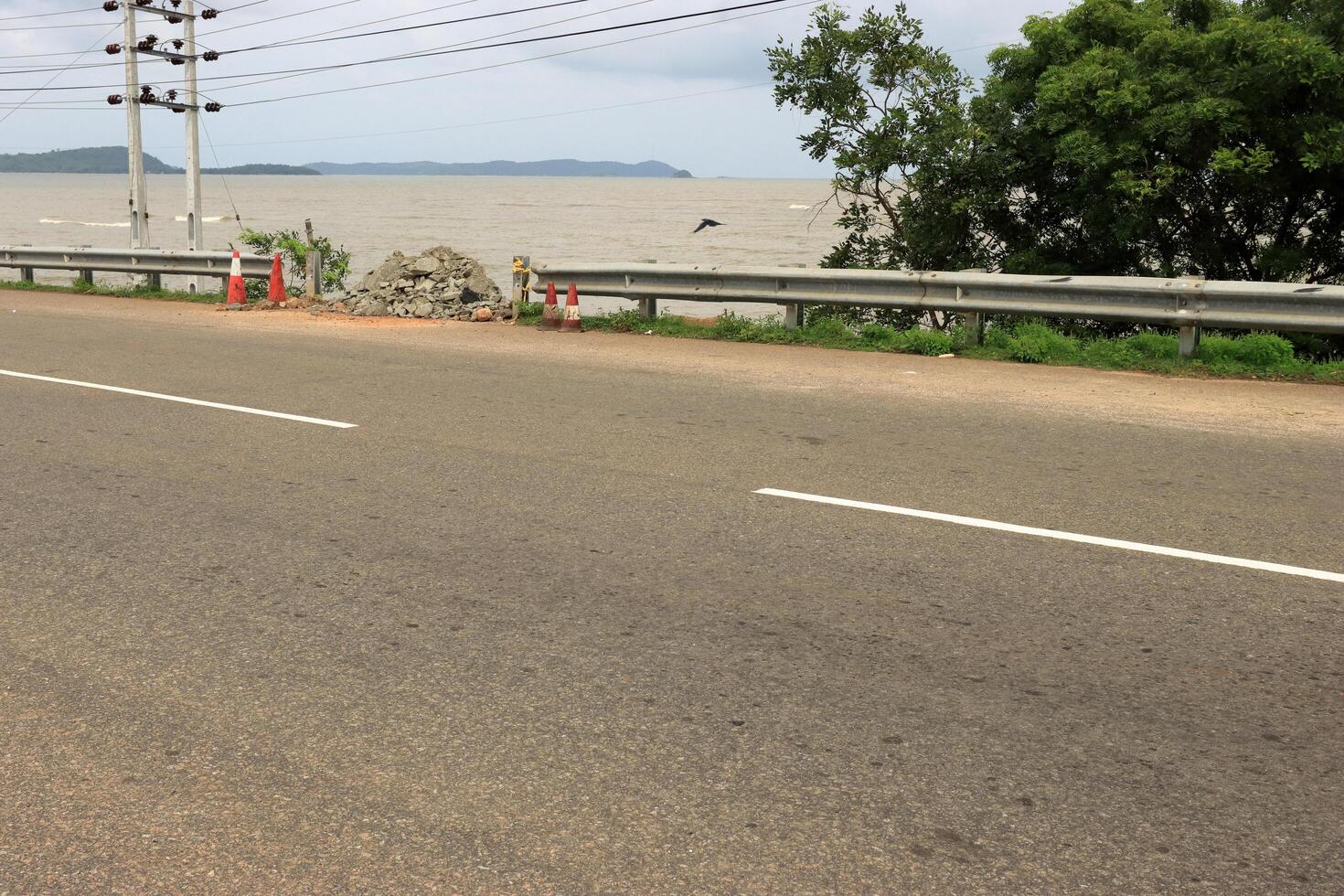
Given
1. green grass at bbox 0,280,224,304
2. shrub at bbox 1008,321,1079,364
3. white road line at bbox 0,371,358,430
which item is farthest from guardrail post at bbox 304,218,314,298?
shrub at bbox 1008,321,1079,364

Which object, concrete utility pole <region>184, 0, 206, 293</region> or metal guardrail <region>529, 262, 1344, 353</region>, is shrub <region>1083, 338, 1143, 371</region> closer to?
metal guardrail <region>529, 262, 1344, 353</region>

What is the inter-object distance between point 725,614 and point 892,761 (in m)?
1.31

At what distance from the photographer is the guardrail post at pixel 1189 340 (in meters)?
11.7

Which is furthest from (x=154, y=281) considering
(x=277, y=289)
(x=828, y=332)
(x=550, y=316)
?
(x=828, y=332)

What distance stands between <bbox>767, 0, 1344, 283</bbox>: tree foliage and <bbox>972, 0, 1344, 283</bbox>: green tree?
2 centimetres

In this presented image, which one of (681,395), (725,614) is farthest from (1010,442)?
(725,614)

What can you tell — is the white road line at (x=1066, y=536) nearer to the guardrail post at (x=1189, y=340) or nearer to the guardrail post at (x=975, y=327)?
the guardrail post at (x=1189, y=340)

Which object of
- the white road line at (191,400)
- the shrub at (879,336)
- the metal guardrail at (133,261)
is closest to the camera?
the white road line at (191,400)

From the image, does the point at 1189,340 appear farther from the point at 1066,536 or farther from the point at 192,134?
the point at 192,134

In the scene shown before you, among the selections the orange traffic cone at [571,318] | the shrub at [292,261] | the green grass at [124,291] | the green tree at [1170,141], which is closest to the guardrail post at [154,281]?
the green grass at [124,291]

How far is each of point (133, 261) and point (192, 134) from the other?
619cm

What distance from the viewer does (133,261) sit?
74.9ft

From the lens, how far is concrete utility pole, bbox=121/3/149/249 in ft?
91.2

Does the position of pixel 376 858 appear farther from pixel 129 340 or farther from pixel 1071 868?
pixel 129 340
